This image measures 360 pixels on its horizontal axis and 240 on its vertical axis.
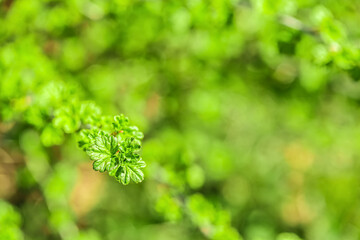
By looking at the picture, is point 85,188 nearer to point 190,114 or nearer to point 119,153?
point 190,114

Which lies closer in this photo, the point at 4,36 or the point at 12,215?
the point at 12,215

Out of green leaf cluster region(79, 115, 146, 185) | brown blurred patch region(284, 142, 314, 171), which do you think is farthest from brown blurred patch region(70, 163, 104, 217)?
green leaf cluster region(79, 115, 146, 185)

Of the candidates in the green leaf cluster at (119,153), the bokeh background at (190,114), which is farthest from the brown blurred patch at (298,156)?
the green leaf cluster at (119,153)

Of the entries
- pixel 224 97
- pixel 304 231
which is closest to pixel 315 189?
pixel 304 231

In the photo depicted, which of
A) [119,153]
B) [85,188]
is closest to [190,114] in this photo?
[85,188]

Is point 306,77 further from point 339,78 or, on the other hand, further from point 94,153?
point 94,153

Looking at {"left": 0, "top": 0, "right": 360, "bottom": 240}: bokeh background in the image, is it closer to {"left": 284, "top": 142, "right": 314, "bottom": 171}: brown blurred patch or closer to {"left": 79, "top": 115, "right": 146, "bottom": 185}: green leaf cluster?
{"left": 284, "top": 142, "right": 314, "bottom": 171}: brown blurred patch

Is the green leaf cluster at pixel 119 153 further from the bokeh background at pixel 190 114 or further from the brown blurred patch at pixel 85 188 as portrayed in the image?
the brown blurred patch at pixel 85 188
